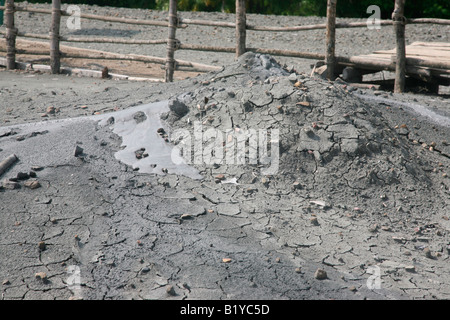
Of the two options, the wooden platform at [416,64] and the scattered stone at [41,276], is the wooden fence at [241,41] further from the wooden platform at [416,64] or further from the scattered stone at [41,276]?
the scattered stone at [41,276]

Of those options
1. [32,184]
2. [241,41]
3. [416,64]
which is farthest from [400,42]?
[32,184]

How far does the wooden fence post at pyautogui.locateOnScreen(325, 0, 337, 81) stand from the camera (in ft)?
23.1

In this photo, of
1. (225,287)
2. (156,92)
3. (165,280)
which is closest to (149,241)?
(165,280)

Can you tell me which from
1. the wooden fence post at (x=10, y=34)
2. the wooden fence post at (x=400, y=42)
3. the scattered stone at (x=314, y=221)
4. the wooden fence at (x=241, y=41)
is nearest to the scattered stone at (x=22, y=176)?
the scattered stone at (x=314, y=221)

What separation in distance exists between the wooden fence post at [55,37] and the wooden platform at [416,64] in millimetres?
4522

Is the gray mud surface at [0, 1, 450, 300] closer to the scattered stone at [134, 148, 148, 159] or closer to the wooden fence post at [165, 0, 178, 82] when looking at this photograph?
the scattered stone at [134, 148, 148, 159]

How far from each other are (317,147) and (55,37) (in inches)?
229

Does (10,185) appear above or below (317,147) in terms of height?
below

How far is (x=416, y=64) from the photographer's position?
6.88 metres

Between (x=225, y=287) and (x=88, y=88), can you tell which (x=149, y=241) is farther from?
(x=88, y=88)

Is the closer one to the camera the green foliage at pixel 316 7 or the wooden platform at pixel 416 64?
the wooden platform at pixel 416 64

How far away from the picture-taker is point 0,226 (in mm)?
3369

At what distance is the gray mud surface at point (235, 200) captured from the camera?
2963 mm

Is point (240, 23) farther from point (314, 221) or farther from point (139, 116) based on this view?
point (314, 221)
